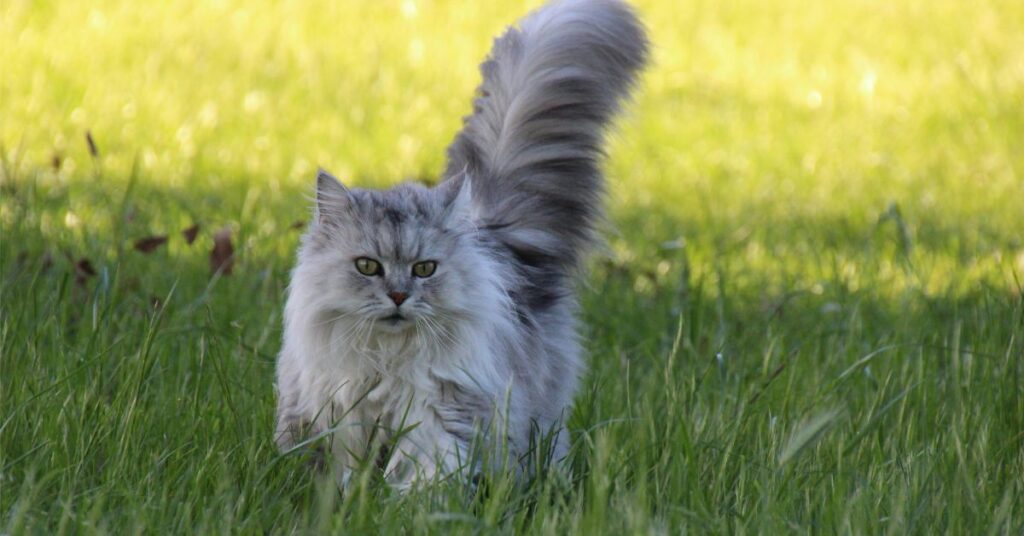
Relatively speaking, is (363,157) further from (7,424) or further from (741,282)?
(7,424)

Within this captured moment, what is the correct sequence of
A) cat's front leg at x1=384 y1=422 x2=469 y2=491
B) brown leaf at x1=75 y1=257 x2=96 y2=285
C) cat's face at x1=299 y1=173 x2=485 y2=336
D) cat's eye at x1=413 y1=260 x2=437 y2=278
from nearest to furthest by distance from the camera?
cat's front leg at x1=384 y1=422 x2=469 y2=491, cat's face at x1=299 y1=173 x2=485 y2=336, cat's eye at x1=413 y1=260 x2=437 y2=278, brown leaf at x1=75 y1=257 x2=96 y2=285

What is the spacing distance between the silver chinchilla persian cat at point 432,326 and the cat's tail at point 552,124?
0.01 m

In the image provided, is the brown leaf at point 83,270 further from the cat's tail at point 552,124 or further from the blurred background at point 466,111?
the cat's tail at point 552,124

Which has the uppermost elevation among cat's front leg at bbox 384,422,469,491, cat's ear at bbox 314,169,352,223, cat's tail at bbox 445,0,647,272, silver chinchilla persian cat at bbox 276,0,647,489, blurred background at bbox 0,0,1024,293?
blurred background at bbox 0,0,1024,293

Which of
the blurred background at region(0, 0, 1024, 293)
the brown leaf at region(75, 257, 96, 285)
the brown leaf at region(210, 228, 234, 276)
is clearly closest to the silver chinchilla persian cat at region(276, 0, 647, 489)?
the brown leaf at region(210, 228, 234, 276)

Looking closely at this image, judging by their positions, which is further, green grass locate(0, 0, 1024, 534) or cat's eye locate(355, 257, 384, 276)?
cat's eye locate(355, 257, 384, 276)

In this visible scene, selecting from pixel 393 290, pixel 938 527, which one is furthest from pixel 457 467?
pixel 938 527

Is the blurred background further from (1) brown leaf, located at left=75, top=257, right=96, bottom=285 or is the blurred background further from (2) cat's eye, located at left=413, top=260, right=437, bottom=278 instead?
(2) cat's eye, located at left=413, top=260, right=437, bottom=278

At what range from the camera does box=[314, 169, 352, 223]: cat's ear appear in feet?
12.1

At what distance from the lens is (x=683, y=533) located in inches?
116

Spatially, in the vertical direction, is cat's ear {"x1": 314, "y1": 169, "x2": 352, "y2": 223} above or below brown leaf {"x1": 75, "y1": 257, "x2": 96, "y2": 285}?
above

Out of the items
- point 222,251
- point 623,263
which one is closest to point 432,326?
point 222,251

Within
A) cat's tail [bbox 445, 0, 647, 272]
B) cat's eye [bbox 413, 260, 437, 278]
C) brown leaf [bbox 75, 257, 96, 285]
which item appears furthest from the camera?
brown leaf [bbox 75, 257, 96, 285]

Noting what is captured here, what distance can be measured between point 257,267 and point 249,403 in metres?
1.74
